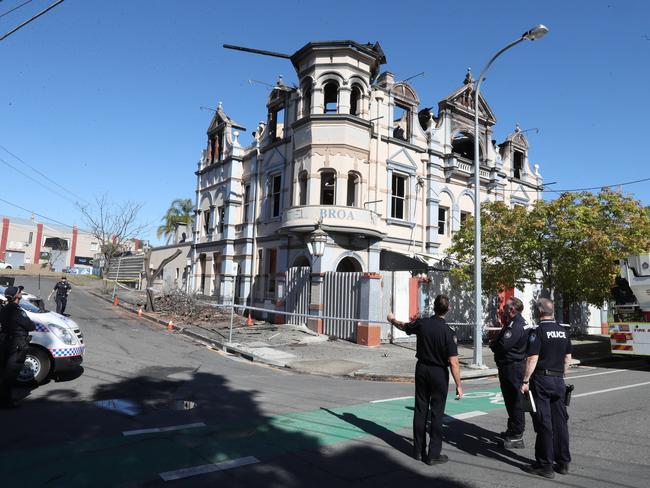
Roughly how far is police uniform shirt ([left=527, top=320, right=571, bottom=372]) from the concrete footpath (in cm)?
625

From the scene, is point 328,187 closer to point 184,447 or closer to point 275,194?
point 275,194

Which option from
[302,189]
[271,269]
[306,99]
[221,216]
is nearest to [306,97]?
[306,99]

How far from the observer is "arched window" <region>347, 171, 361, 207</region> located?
2055cm

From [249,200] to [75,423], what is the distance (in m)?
20.7

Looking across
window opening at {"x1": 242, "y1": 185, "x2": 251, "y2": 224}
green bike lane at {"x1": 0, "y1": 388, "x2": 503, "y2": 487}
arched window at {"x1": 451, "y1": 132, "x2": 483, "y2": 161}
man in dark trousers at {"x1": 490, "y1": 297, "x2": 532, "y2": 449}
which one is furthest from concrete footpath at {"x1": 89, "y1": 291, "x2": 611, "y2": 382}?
arched window at {"x1": 451, "y1": 132, "x2": 483, "y2": 161}

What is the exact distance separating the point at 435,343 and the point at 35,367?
22.5 feet

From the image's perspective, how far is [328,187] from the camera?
21.1 meters

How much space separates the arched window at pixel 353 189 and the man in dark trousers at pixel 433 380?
50.7 feet

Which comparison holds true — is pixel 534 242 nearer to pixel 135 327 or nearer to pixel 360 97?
pixel 360 97

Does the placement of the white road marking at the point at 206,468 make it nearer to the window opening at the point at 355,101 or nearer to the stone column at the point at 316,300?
the stone column at the point at 316,300

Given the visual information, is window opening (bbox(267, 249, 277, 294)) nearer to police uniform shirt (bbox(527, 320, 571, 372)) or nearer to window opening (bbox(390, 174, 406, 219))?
window opening (bbox(390, 174, 406, 219))

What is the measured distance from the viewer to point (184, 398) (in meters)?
7.73

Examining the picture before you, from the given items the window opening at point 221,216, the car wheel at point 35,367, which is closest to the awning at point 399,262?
the window opening at point 221,216

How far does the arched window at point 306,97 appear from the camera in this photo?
21156 mm
